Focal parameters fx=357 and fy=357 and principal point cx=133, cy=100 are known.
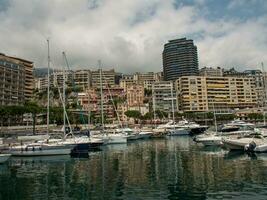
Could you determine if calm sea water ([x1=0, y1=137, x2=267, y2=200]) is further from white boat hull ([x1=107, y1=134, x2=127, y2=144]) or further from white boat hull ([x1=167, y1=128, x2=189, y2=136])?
white boat hull ([x1=167, y1=128, x2=189, y2=136])

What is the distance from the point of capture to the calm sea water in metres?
29.5

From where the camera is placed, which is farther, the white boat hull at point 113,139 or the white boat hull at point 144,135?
the white boat hull at point 144,135

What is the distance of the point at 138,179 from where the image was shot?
36.0m

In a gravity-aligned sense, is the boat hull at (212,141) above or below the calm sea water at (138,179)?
above

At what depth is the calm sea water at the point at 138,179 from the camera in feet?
96.7

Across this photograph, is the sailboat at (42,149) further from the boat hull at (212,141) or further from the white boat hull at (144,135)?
the white boat hull at (144,135)

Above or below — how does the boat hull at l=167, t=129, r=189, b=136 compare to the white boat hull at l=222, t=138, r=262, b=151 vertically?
above

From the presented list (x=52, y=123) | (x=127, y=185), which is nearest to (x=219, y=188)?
(x=127, y=185)

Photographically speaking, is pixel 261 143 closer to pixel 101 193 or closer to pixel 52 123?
pixel 101 193

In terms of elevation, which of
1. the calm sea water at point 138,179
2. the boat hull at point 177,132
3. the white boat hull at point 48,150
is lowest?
the calm sea water at point 138,179

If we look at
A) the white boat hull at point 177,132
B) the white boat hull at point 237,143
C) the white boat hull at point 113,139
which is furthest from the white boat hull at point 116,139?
the white boat hull at point 177,132

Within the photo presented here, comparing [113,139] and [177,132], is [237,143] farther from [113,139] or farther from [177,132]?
[177,132]

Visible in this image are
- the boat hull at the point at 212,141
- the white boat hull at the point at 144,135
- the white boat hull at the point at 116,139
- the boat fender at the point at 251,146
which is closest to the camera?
the boat fender at the point at 251,146

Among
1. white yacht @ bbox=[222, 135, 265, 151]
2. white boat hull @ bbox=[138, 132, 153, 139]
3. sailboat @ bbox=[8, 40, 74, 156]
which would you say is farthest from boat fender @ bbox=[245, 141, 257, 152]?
white boat hull @ bbox=[138, 132, 153, 139]
